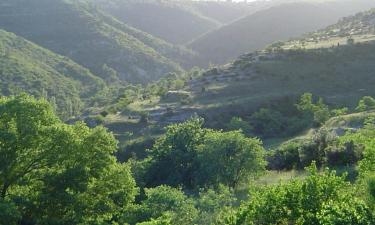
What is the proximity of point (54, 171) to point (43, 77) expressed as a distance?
5457 inches

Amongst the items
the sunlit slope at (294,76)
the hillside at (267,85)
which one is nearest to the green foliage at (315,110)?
the hillside at (267,85)

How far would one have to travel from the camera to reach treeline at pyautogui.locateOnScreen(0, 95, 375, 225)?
72.9ft

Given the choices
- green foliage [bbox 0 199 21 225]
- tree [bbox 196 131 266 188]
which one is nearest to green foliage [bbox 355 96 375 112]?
tree [bbox 196 131 266 188]

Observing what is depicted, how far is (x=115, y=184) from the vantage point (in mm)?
37562

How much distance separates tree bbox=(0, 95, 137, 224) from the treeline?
2.7 inches

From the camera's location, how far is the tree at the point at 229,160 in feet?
143

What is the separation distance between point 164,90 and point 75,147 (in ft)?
236

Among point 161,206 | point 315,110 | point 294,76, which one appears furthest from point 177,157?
point 294,76

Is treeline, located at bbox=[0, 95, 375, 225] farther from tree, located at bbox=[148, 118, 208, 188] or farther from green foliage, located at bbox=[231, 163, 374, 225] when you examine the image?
tree, located at bbox=[148, 118, 208, 188]

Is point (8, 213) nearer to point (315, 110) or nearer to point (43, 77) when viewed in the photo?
point (315, 110)

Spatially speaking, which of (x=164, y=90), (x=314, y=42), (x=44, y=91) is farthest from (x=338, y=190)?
(x=44, y=91)

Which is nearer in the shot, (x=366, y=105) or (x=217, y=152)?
(x=217, y=152)

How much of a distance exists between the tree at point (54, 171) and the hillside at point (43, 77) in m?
105

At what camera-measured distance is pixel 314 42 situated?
124688mm
